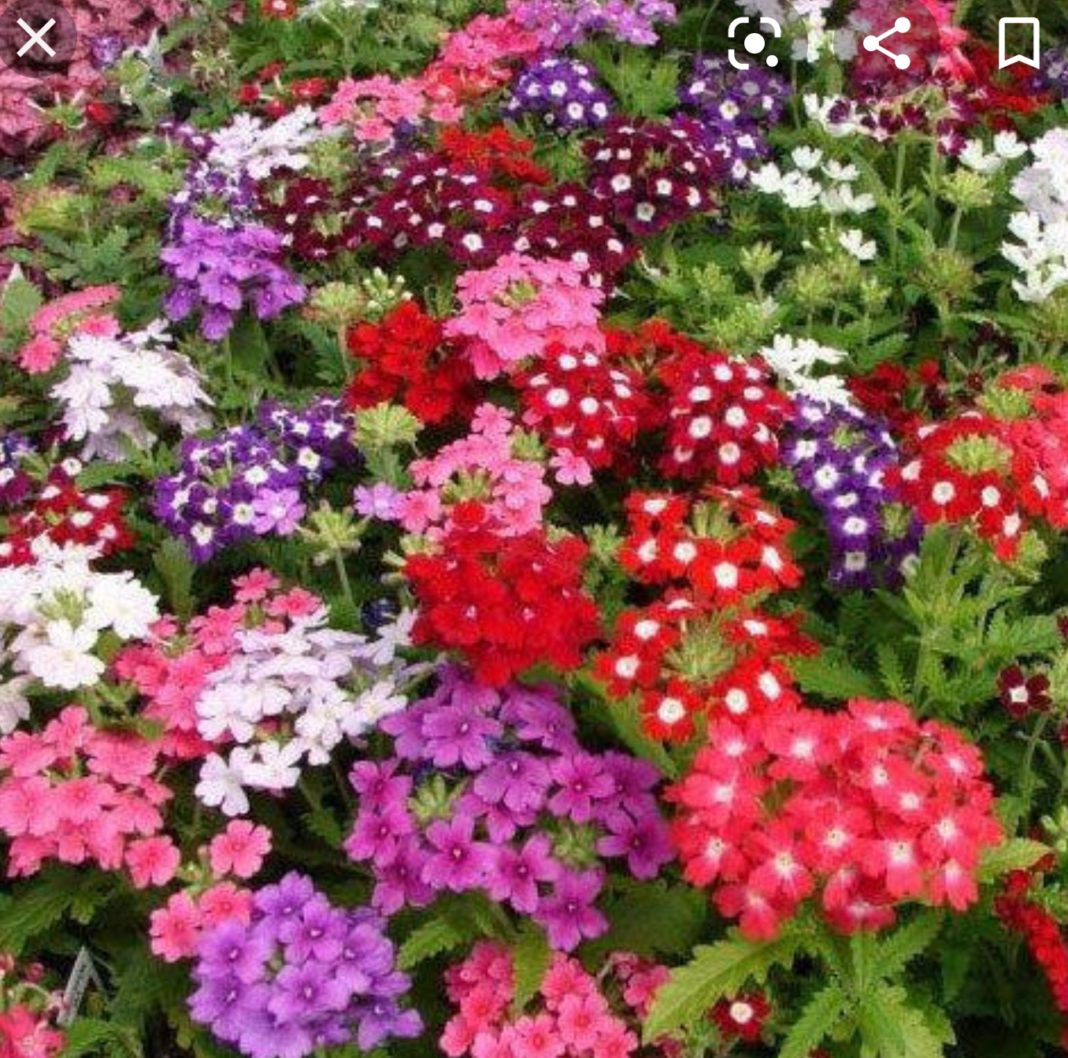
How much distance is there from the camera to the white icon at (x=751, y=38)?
5.14 metres

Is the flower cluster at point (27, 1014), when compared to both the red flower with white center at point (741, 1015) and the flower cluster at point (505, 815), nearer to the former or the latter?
the flower cluster at point (505, 815)

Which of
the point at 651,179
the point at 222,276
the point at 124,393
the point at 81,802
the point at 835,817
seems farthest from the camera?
the point at 651,179

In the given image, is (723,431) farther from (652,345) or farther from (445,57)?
(445,57)

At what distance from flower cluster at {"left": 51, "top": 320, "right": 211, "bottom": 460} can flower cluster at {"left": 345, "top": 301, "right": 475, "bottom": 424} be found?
0.46 m

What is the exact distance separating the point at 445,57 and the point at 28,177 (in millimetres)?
1508

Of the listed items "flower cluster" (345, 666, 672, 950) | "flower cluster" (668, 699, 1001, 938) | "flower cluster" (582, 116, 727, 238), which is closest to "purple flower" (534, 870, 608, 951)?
"flower cluster" (345, 666, 672, 950)

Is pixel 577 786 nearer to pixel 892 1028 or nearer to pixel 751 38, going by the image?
pixel 892 1028

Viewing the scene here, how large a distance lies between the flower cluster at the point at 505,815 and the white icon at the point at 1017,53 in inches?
140

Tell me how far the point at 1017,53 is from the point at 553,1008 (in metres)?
4.32

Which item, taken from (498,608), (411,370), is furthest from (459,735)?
(411,370)

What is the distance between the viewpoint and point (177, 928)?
2.50 meters

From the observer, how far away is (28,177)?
5.06 m

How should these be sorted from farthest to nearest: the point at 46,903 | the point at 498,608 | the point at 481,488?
the point at 481,488
the point at 46,903
the point at 498,608

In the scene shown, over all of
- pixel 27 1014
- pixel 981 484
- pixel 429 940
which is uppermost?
pixel 981 484
